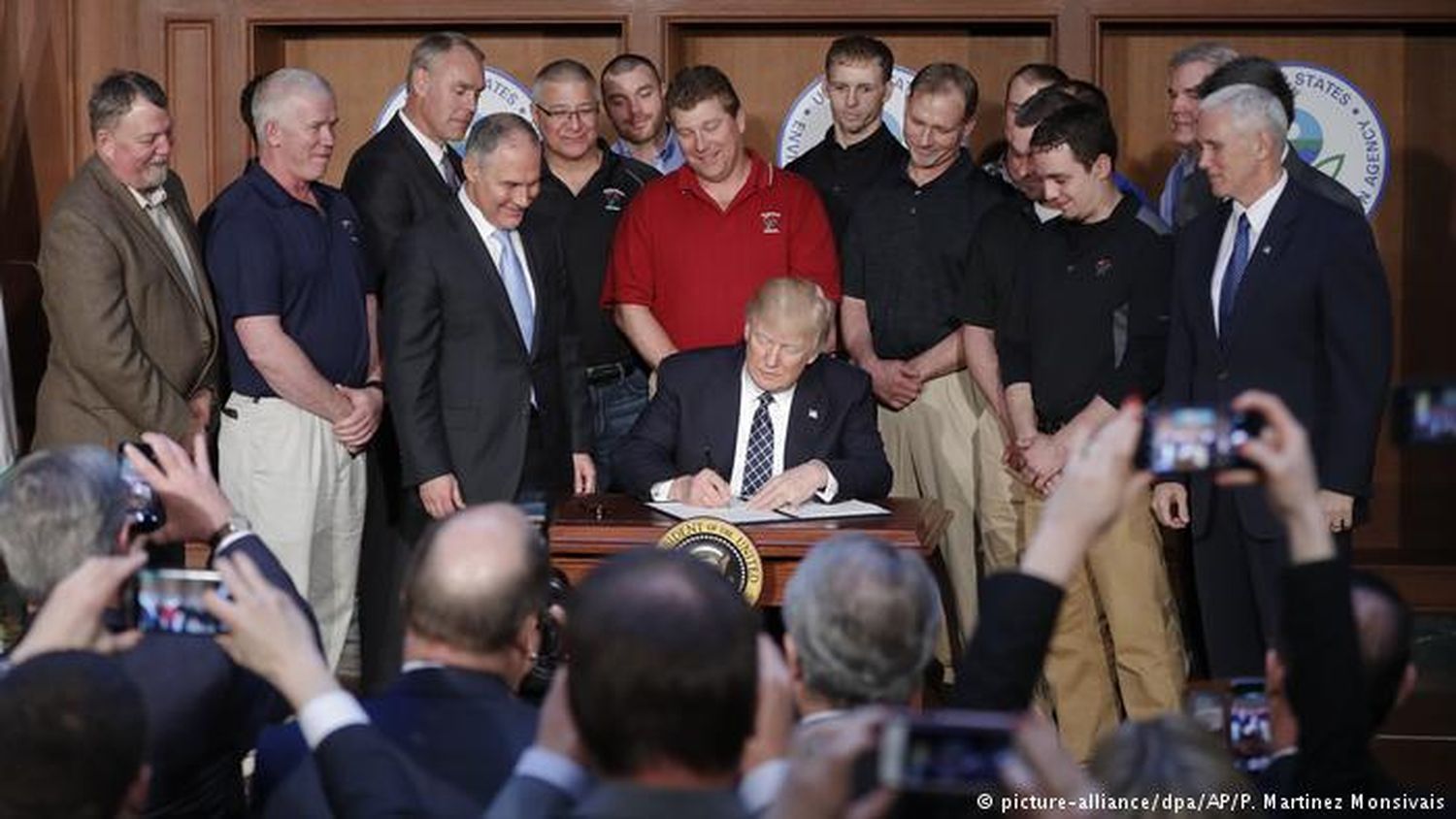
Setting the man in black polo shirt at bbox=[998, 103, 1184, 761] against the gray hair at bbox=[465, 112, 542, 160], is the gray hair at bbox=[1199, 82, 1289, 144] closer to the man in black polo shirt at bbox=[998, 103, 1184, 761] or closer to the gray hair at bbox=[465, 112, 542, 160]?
→ the man in black polo shirt at bbox=[998, 103, 1184, 761]

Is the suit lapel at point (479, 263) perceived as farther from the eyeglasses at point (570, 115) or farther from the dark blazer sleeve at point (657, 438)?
the eyeglasses at point (570, 115)

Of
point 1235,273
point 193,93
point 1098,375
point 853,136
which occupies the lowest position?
point 1098,375

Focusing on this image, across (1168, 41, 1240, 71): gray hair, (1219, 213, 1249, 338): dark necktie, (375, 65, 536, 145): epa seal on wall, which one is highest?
(375, 65, 536, 145): epa seal on wall

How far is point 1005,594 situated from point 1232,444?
29 centimetres

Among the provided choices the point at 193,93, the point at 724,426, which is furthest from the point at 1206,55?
the point at 193,93

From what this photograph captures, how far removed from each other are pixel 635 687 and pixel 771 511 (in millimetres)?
2756

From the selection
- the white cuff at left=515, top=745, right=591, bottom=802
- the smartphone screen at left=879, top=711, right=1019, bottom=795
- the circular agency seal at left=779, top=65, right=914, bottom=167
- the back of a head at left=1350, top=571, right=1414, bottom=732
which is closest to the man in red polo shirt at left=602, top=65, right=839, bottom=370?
the circular agency seal at left=779, top=65, right=914, bottom=167

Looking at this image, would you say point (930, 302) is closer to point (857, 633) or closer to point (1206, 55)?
point (1206, 55)

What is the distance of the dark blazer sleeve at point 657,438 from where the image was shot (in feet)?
17.1

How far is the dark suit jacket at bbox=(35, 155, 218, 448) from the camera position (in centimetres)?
550

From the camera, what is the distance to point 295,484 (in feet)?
18.8

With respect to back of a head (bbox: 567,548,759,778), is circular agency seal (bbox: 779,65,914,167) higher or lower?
higher

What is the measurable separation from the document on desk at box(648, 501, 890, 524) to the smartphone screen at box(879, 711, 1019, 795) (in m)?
2.80

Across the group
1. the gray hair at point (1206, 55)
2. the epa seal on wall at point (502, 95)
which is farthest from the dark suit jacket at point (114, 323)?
the gray hair at point (1206, 55)
